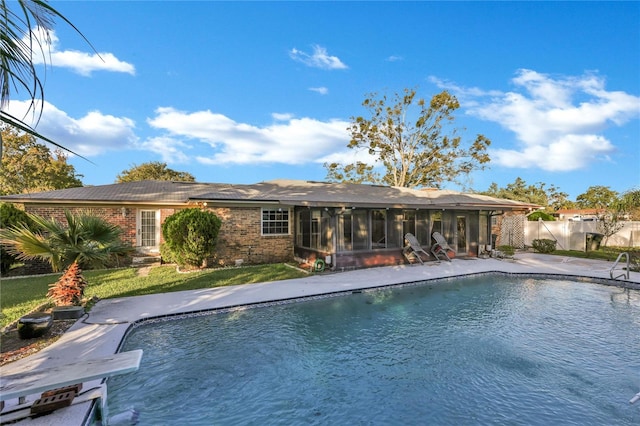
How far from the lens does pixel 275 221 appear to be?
13.3m

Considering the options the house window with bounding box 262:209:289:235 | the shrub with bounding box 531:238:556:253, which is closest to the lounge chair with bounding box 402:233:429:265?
the house window with bounding box 262:209:289:235

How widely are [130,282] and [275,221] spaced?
5838 mm

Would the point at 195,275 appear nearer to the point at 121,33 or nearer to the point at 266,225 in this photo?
the point at 266,225

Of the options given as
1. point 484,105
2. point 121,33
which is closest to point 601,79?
point 484,105

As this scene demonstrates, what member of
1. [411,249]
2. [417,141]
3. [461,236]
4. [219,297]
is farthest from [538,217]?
[219,297]

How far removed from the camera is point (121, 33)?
11922 mm

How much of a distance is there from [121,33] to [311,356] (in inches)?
544

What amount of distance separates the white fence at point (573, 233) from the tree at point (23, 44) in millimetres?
22211

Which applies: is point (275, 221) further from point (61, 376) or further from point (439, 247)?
point (61, 376)

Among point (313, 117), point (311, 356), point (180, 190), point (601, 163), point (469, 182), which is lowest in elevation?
point (311, 356)

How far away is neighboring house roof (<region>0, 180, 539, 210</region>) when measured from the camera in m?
11.3

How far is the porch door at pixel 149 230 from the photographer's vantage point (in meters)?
12.6

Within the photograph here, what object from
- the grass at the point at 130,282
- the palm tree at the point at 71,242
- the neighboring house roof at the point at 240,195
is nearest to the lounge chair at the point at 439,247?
the neighboring house roof at the point at 240,195

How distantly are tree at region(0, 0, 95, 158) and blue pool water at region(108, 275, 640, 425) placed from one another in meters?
3.47
